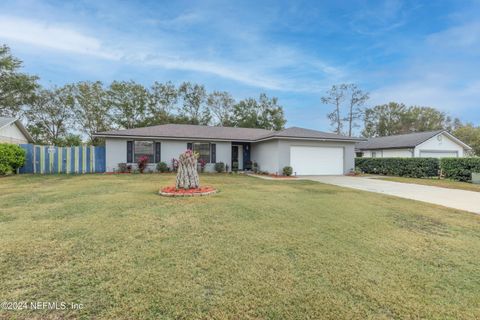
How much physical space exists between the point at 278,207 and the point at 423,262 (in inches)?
129

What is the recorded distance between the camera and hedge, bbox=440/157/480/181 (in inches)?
514

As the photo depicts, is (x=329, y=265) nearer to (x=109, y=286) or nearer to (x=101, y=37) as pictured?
(x=109, y=286)

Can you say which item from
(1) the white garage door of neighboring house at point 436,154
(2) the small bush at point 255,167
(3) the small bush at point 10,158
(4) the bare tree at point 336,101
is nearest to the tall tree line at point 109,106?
(4) the bare tree at point 336,101

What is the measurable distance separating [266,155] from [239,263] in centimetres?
1378

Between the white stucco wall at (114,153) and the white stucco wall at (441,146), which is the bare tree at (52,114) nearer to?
the white stucco wall at (114,153)

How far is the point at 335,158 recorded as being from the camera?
1645 cm

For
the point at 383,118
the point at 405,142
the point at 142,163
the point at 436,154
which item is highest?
the point at 383,118

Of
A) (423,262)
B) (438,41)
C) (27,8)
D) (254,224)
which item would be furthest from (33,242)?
(438,41)

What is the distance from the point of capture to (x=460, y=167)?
1359cm

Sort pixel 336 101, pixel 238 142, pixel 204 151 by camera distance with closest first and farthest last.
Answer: pixel 204 151 → pixel 238 142 → pixel 336 101

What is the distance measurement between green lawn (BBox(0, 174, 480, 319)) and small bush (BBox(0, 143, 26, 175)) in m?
10.0

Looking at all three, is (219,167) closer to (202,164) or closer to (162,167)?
(202,164)

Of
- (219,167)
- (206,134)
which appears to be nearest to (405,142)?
(219,167)

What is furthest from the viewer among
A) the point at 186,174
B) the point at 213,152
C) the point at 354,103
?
the point at 354,103
